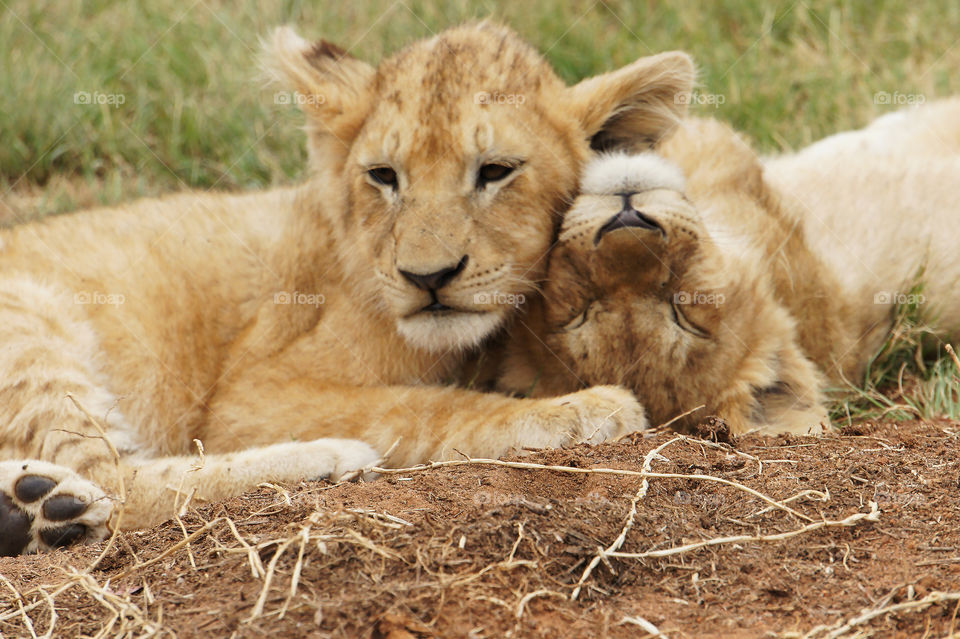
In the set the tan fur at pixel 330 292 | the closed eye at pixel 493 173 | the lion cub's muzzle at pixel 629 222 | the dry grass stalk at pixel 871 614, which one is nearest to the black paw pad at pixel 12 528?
the tan fur at pixel 330 292

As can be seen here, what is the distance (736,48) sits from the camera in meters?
7.04

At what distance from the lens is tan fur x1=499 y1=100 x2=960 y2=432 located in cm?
361

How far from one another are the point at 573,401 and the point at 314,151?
1660mm

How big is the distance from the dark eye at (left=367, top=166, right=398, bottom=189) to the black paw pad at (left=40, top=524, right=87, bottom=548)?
5.34 ft

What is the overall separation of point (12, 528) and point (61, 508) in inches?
5.8

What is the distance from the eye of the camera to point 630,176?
3.73m

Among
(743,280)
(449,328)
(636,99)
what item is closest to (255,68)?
(636,99)

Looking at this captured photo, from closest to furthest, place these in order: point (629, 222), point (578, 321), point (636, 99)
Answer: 1. point (629, 222)
2. point (578, 321)
3. point (636, 99)

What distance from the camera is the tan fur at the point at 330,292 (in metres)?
3.74

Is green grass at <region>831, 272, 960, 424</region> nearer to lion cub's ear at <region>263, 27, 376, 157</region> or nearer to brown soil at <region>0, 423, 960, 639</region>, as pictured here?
brown soil at <region>0, 423, 960, 639</region>

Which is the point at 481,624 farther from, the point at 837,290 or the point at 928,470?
the point at 837,290

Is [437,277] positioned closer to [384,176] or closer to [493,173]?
[493,173]

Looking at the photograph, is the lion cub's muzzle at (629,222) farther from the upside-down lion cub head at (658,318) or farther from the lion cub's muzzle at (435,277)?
the lion cub's muzzle at (435,277)

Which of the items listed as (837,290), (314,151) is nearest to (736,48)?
(837,290)
